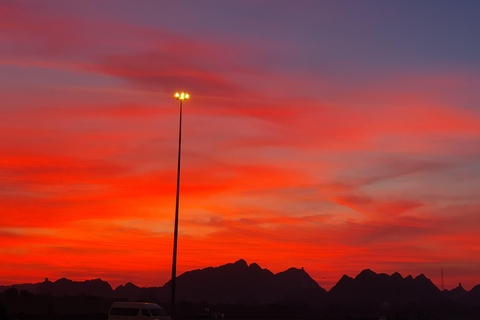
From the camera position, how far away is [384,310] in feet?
625

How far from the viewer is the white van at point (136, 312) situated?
5422 centimetres

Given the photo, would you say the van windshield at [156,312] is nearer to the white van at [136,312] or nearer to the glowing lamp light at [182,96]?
the white van at [136,312]

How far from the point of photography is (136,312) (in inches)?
2146

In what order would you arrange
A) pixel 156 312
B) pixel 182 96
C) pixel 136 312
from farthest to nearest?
pixel 182 96 → pixel 156 312 → pixel 136 312

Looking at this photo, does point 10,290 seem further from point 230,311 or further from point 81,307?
point 230,311

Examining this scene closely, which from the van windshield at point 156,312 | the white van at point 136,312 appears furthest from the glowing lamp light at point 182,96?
the van windshield at point 156,312

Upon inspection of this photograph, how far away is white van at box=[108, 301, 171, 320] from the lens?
178ft

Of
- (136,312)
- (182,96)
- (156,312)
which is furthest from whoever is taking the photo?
(182,96)

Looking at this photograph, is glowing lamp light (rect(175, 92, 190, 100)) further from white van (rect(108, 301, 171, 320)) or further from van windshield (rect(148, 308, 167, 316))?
van windshield (rect(148, 308, 167, 316))

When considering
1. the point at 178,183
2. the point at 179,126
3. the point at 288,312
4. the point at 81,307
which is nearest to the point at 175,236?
the point at 178,183

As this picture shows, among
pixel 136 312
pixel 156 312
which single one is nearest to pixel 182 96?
pixel 156 312

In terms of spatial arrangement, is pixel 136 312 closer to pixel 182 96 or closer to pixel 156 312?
pixel 156 312

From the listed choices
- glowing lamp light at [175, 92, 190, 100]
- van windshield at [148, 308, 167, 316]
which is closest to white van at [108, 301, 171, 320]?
van windshield at [148, 308, 167, 316]

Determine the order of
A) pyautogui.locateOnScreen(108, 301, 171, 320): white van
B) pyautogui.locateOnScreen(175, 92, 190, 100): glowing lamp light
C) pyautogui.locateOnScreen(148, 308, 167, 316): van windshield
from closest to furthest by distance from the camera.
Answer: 1. pyautogui.locateOnScreen(108, 301, 171, 320): white van
2. pyautogui.locateOnScreen(148, 308, 167, 316): van windshield
3. pyautogui.locateOnScreen(175, 92, 190, 100): glowing lamp light
